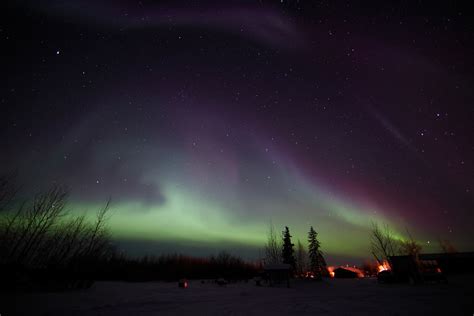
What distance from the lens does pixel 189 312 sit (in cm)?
1370

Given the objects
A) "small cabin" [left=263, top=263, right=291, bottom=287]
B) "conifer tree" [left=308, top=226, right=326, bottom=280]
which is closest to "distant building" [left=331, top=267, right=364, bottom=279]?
"conifer tree" [left=308, top=226, right=326, bottom=280]

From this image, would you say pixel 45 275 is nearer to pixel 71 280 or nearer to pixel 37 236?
pixel 71 280

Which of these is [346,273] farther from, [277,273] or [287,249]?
[277,273]

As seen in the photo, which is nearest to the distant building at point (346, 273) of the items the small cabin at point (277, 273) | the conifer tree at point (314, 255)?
the conifer tree at point (314, 255)

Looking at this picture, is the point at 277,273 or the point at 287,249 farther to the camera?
the point at 287,249

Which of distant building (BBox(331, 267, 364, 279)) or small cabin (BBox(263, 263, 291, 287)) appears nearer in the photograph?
small cabin (BBox(263, 263, 291, 287))

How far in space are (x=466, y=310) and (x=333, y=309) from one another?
21.9 feet

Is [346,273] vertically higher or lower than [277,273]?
lower

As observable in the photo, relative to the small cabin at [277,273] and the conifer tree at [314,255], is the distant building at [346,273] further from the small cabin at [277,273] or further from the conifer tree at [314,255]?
the small cabin at [277,273]

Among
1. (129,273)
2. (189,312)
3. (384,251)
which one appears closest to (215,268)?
(129,273)

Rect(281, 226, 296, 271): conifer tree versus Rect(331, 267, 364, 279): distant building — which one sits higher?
Rect(281, 226, 296, 271): conifer tree

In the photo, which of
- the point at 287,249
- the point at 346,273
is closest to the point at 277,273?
the point at 287,249

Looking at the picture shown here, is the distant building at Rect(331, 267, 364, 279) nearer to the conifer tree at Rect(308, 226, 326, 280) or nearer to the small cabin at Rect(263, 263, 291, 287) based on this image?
the conifer tree at Rect(308, 226, 326, 280)

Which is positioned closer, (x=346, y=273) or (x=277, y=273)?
(x=277, y=273)
